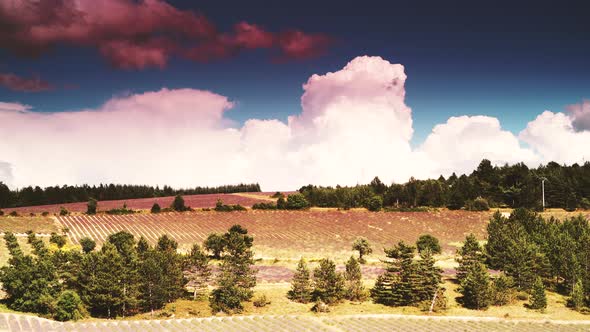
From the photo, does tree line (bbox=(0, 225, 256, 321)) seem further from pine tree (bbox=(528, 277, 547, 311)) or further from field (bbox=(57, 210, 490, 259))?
pine tree (bbox=(528, 277, 547, 311))

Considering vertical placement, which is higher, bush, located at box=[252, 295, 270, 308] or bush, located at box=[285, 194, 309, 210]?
bush, located at box=[285, 194, 309, 210]

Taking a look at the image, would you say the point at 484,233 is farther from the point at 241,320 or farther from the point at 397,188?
the point at 241,320

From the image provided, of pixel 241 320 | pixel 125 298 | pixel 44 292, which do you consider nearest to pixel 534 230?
pixel 241 320

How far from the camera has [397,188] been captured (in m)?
154

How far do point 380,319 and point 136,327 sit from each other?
25.8 metres

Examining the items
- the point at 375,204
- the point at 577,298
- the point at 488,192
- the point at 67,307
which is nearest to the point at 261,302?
the point at 67,307

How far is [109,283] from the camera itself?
4631 cm

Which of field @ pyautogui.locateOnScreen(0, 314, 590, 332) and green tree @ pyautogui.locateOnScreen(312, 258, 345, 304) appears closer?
field @ pyautogui.locateOnScreen(0, 314, 590, 332)

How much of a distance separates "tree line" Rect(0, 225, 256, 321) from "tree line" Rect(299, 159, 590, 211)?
8788 cm

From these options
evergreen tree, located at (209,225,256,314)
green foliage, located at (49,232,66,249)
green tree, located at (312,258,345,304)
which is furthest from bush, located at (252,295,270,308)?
green foliage, located at (49,232,66,249)

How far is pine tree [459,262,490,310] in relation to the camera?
52938 mm

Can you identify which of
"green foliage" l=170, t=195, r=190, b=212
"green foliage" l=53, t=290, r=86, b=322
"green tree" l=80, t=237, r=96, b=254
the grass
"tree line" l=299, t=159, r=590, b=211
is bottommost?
"green foliage" l=53, t=290, r=86, b=322

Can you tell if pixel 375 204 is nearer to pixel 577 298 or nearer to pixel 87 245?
pixel 577 298

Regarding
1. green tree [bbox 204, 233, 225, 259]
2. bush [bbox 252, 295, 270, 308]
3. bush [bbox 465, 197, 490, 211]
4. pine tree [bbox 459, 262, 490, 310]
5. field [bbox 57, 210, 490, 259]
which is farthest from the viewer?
bush [bbox 465, 197, 490, 211]
